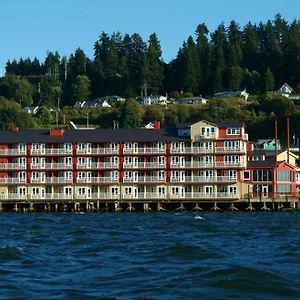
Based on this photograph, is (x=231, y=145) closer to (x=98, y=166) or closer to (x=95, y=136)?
(x=98, y=166)

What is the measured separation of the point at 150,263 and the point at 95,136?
214 ft

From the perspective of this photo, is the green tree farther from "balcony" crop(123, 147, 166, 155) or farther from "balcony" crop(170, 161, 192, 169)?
"balcony" crop(170, 161, 192, 169)

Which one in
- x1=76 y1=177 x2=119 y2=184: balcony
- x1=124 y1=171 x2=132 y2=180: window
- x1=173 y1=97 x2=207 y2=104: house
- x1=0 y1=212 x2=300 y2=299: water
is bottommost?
x1=0 y1=212 x2=300 y2=299: water

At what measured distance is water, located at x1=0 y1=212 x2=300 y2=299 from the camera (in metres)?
33.2

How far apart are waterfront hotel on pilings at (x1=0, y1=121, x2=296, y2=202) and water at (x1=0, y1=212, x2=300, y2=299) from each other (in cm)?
3788

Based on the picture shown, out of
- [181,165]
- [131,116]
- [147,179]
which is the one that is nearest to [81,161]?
[147,179]

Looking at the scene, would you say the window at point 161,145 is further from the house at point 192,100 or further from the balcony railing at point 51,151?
the house at point 192,100

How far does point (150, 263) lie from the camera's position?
132 ft

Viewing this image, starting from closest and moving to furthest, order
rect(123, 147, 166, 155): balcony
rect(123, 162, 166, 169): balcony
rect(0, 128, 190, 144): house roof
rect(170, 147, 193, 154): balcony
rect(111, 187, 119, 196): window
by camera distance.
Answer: rect(170, 147, 193, 154): balcony < rect(123, 162, 166, 169): balcony < rect(123, 147, 166, 155): balcony < rect(111, 187, 119, 196): window < rect(0, 128, 190, 144): house roof

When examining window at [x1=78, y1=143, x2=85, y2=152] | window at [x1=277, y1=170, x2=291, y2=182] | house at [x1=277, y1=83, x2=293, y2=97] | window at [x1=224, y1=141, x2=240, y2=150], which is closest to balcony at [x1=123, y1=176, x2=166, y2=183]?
window at [x1=78, y1=143, x2=85, y2=152]

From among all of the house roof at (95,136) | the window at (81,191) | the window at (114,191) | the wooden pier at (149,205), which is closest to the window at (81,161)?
the house roof at (95,136)

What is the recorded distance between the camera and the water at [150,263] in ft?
109

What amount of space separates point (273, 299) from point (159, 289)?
4263mm

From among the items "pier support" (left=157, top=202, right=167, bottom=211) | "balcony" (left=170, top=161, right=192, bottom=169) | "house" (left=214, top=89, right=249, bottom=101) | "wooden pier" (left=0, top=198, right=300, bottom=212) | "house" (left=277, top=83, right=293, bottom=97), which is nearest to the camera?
"wooden pier" (left=0, top=198, right=300, bottom=212)
